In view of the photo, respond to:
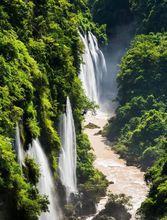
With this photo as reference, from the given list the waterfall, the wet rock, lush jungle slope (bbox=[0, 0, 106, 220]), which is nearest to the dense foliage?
the wet rock

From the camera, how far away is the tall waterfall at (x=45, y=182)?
3316 cm

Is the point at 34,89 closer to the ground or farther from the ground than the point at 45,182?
farther from the ground

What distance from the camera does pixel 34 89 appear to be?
109 feet

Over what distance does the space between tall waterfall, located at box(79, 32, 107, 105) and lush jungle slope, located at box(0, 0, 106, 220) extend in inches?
535

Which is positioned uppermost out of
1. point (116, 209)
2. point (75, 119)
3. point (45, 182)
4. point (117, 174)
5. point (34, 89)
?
point (75, 119)

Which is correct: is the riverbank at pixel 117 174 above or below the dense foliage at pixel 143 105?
below

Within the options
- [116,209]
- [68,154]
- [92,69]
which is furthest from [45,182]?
[92,69]

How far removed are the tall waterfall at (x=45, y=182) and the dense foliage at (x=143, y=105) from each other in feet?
48.9

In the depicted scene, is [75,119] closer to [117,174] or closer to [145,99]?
[117,174]

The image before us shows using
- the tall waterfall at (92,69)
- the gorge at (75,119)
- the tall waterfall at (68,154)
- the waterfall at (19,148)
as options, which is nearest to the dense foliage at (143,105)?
the gorge at (75,119)

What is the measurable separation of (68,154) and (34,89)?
37.0 feet

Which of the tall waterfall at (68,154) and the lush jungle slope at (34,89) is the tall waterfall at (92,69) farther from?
the tall waterfall at (68,154)

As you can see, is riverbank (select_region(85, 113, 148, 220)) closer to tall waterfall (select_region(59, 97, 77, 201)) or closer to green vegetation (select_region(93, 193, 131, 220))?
green vegetation (select_region(93, 193, 131, 220))

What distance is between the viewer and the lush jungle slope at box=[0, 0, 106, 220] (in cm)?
2611
